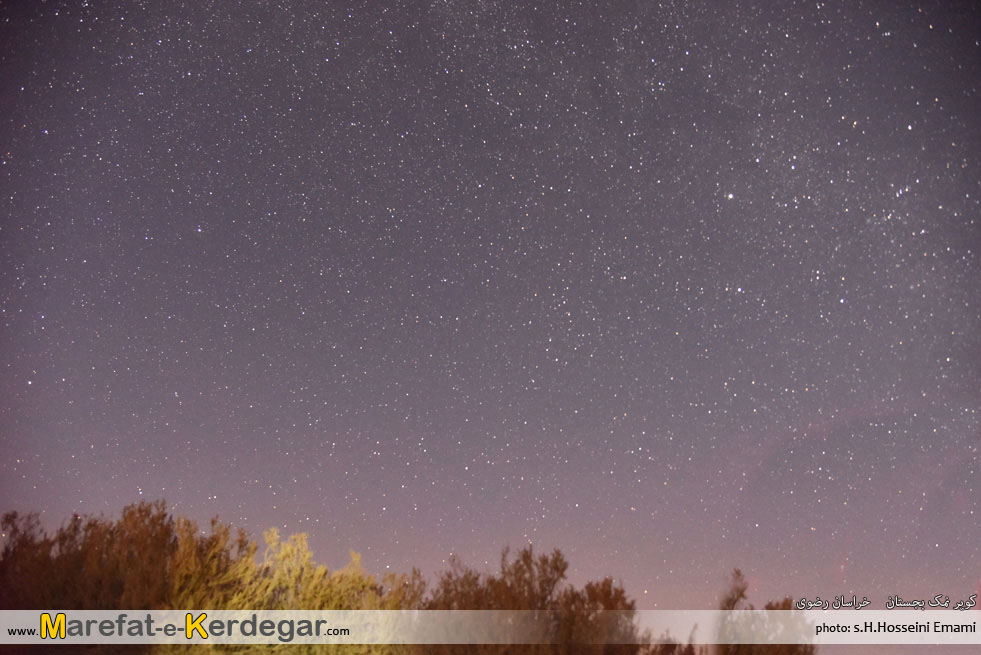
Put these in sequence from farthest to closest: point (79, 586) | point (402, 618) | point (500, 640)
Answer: point (402, 618)
point (500, 640)
point (79, 586)

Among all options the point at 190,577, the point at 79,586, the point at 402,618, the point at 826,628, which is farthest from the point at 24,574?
the point at 826,628

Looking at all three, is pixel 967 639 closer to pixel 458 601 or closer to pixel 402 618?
pixel 458 601

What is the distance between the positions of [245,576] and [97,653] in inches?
111

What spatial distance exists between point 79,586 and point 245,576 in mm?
2473

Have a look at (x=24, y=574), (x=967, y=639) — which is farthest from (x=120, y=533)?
(x=967, y=639)

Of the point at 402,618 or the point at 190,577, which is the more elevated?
the point at 190,577

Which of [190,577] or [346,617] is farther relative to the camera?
[346,617]

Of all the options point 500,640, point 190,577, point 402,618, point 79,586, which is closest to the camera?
point 79,586

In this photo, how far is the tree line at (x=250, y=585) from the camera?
1027cm

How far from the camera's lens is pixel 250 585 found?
12.0m

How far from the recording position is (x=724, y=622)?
43.2 ft

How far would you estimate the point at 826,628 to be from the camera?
1260 centimetres

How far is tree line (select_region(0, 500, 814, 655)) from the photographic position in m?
10.3

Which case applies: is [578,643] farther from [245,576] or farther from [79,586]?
[79,586]
